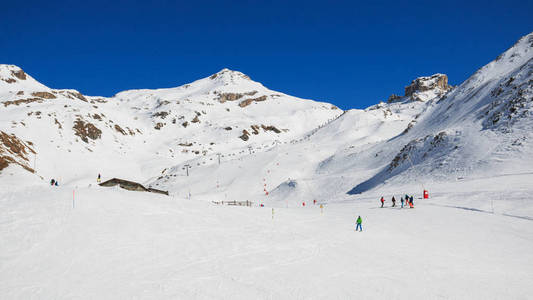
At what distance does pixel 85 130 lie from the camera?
122 metres

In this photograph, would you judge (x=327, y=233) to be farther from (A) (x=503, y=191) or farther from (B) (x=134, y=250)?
(A) (x=503, y=191)

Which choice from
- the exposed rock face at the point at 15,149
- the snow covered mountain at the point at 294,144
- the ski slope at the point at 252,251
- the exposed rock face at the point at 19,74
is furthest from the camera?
the exposed rock face at the point at 19,74

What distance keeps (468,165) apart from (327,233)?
30.2 metres

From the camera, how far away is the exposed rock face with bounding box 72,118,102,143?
389 feet

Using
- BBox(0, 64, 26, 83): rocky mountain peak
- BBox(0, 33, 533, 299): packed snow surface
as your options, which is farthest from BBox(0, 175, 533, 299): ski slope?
BBox(0, 64, 26, 83): rocky mountain peak

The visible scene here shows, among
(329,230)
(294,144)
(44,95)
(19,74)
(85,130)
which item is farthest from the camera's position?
(19,74)

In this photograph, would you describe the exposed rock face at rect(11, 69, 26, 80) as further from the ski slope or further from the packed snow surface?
the ski slope

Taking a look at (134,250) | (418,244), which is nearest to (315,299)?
(134,250)

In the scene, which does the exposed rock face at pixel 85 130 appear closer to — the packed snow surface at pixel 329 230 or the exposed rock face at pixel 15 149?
the exposed rock face at pixel 15 149

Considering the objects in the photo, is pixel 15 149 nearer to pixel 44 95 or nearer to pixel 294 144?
pixel 294 144

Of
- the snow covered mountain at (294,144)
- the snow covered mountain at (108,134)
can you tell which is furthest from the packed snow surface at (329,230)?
the snow covered mountain at (108,134)

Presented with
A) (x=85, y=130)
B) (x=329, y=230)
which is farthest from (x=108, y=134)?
(x=329, y=230)

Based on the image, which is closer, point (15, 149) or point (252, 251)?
point (252, 251)

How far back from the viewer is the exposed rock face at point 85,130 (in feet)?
389
